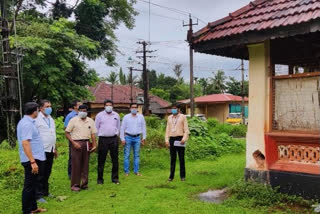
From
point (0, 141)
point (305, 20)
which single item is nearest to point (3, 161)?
point (0, 141)

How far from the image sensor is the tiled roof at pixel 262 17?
581cm

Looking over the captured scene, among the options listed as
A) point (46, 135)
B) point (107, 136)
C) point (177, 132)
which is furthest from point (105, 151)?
point (46, 135)

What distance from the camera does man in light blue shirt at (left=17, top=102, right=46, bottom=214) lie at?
18.5ft

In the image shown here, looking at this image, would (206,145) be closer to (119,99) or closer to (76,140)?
(76,140)

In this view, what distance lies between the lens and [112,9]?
26.5 m

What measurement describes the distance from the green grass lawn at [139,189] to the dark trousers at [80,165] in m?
0.23

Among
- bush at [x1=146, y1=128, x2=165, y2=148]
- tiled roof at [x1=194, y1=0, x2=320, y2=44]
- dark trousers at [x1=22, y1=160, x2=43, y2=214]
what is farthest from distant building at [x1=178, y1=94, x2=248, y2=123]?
dark trousers at [x1=22, y1=160, x2=43, y2=214]

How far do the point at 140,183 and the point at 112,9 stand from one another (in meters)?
20.4

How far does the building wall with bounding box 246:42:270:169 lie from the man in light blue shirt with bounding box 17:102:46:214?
3879 millimetres

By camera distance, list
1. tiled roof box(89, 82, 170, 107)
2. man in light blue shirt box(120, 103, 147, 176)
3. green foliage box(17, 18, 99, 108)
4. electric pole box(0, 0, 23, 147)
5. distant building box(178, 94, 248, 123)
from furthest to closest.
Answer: distant building box(178, 94, 248, 123) → tiled roof box(89, 82, 170, 107) → green foliage box(17, 18, 99, 108) → electric pole box(0, 0, 23, 147) → man in light blue shirt box(120, 103, 147, 176)

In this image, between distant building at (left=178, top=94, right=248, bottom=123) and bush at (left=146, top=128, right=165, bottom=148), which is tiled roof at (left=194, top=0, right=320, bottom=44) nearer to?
bush at (left=146, top=128, right=165, bottom=148)

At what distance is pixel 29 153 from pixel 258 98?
4197mm

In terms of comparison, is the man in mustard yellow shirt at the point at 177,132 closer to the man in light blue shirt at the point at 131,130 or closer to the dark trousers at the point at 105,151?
the man in light blue shirt at the point at 131,130

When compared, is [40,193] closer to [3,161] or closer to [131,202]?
[131,202]
